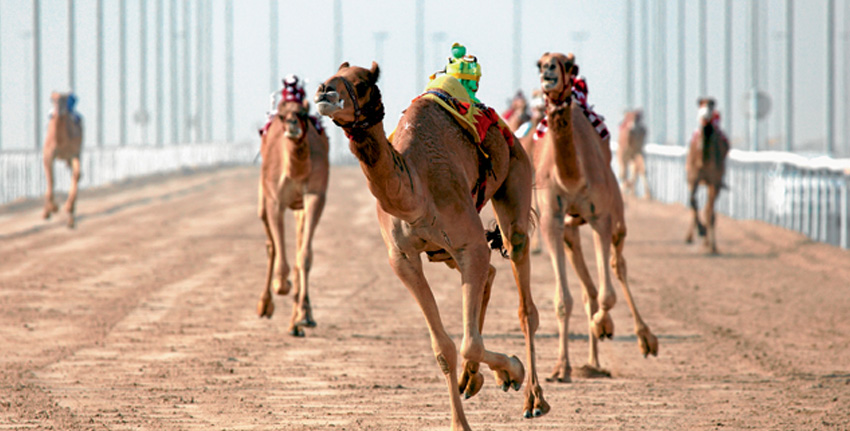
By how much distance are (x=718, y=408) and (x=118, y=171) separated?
41092mm

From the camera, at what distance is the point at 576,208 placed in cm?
1038

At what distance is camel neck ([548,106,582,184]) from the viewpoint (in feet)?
31.5

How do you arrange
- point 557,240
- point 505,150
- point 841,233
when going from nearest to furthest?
point 505,150, point 557,240, point 841,233

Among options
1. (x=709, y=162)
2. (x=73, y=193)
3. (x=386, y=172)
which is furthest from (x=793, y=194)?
(x=386, y=172)

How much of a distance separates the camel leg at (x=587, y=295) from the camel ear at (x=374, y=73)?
3905 millimetres

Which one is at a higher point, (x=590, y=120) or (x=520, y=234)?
(x=590, y=120)

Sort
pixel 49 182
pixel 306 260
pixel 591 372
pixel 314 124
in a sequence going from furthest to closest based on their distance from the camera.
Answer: pixel 49 182
pixel 314 124
pixel 306 260
pixel 591 372

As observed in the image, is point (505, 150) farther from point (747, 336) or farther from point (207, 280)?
point (207, 280)

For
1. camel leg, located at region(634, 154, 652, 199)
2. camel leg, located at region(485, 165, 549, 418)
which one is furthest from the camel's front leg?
camel leg, located at region(634, 154, 652, 199)

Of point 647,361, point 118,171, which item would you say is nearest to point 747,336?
point 647,361

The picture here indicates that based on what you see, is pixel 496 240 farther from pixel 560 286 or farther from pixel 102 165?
pixel 102 165

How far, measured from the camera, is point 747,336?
12.1 meters

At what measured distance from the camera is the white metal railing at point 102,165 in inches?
1329

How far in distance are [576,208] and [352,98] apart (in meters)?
4.41
